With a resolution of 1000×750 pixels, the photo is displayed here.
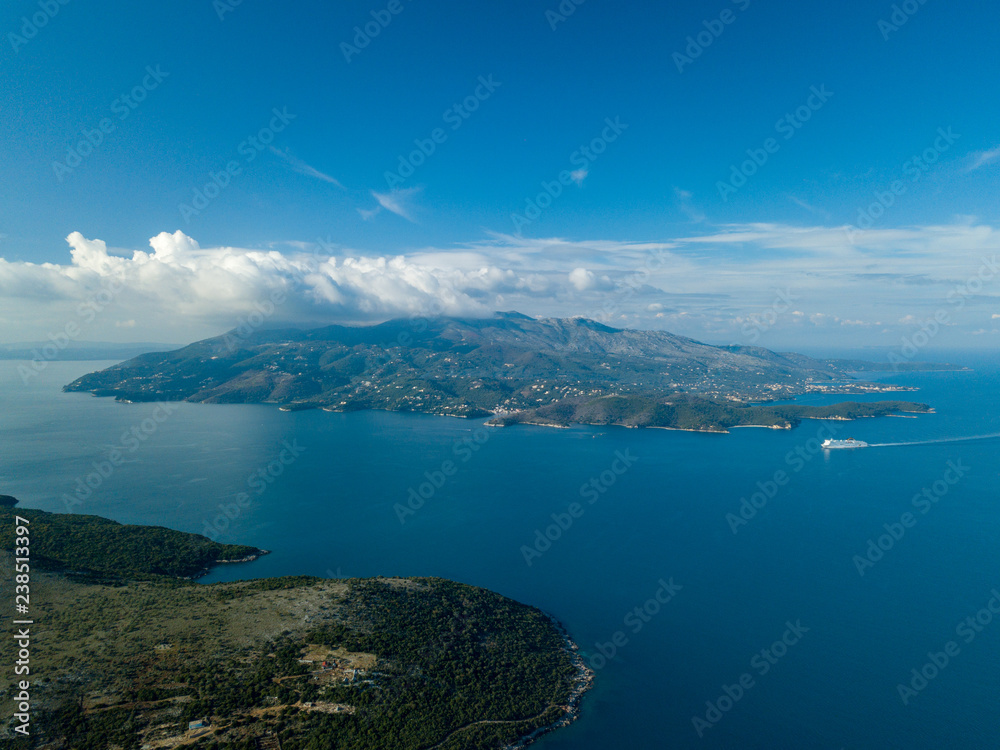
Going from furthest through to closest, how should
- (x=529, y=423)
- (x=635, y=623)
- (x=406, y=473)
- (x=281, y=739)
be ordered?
(x=529, y=423)
(x=406, y=473)
(x=635, y=623)
(x=281, y=739)

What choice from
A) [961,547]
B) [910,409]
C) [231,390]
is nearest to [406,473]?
[961,547]

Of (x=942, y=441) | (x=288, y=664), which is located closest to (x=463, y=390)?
(x=942, y=441)

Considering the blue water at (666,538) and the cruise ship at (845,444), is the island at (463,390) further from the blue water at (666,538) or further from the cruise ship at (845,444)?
the cruise ship at (845,444)

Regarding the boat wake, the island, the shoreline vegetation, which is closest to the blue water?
the boat wake

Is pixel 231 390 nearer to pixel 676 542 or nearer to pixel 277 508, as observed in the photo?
pixel 277 508

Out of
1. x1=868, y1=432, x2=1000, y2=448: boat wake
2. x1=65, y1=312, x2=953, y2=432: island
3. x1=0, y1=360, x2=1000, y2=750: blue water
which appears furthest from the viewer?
x1=65, y1=312, x2=953, y2=432: island

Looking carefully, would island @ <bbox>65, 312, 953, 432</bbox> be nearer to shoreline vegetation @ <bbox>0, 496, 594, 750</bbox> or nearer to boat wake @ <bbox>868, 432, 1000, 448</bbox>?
boat wake @ <bbox>868, 432, 1000, 448</bbox>

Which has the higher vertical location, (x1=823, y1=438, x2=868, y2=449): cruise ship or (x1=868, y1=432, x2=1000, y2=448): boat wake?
(x1=823, y1=438, x2=868, y2=449): cruise ship
